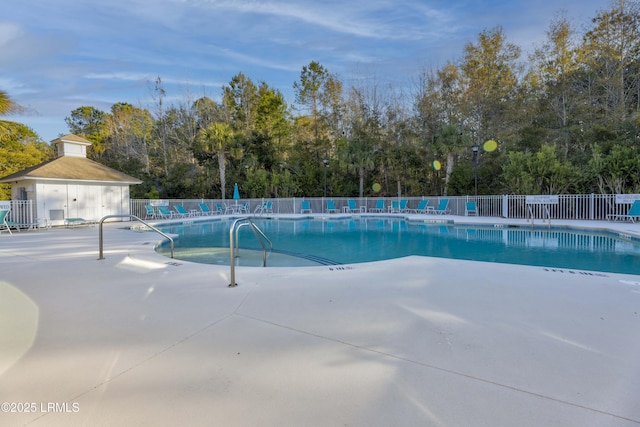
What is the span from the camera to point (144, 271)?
4625 mm

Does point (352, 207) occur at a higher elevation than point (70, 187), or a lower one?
lower

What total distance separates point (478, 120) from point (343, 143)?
28.5 feet

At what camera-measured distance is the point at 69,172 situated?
1318 cm

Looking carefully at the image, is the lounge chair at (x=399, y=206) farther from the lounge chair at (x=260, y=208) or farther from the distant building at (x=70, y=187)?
the distant building at (x=70, y=187)

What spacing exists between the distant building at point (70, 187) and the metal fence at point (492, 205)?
1.46 m

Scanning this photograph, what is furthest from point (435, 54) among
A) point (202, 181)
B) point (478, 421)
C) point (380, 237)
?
point (478, 421)

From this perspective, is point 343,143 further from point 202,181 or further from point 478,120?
point 202,181

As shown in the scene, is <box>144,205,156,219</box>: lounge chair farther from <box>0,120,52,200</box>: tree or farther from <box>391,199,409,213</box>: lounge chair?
<box>391,199,409,213</box>: lounge chair

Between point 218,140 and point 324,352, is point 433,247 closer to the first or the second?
point 324,352

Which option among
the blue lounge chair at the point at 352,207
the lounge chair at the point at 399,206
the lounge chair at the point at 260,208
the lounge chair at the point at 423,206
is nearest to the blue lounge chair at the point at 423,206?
the lounge chair at the point at 423,206

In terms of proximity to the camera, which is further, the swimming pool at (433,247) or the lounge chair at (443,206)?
the lounge chair at (443,206)

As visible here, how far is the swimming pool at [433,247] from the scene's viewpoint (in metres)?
6.47

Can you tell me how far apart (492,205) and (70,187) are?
18.7m

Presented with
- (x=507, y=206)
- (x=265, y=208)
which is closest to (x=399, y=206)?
(x=507, y=206)
